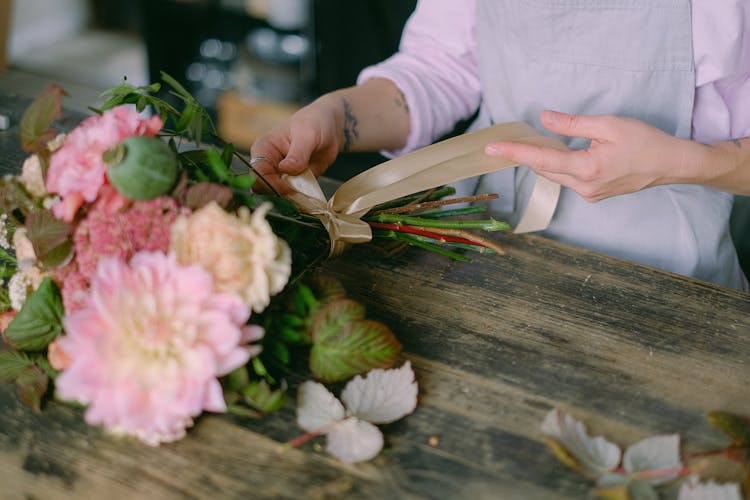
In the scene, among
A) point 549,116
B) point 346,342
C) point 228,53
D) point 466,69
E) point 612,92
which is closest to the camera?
point 346,342

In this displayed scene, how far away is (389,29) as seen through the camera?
74.5 inches

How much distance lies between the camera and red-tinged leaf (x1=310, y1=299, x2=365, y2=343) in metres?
0.60

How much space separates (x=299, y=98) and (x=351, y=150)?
1.57 meters

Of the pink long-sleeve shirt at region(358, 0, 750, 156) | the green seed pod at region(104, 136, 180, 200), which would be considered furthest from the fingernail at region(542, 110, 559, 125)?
the green seed pod at region(104, 136, 180, 200)

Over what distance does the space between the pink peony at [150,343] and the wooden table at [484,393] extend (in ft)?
0.29

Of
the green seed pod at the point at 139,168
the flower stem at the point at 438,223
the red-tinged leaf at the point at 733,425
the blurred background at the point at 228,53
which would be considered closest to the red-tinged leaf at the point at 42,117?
the green seed pod at the point at 139,168

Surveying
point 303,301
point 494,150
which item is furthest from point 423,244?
point 303,301

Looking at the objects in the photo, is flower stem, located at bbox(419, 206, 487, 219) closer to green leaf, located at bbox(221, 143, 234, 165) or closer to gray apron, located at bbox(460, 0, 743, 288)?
gray apron, located at bbox(460, 0, 743, 288)

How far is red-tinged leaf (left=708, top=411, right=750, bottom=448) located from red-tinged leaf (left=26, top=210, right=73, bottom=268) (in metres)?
0.63

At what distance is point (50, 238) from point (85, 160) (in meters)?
0.08

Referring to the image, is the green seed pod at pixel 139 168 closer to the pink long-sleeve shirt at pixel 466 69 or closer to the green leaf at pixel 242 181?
the green leaf at pixel 242 181

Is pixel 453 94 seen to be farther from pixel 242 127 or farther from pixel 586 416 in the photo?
pixel 242 127

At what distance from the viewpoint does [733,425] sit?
2.03 ft

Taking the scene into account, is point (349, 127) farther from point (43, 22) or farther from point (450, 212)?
point (43, 22)
